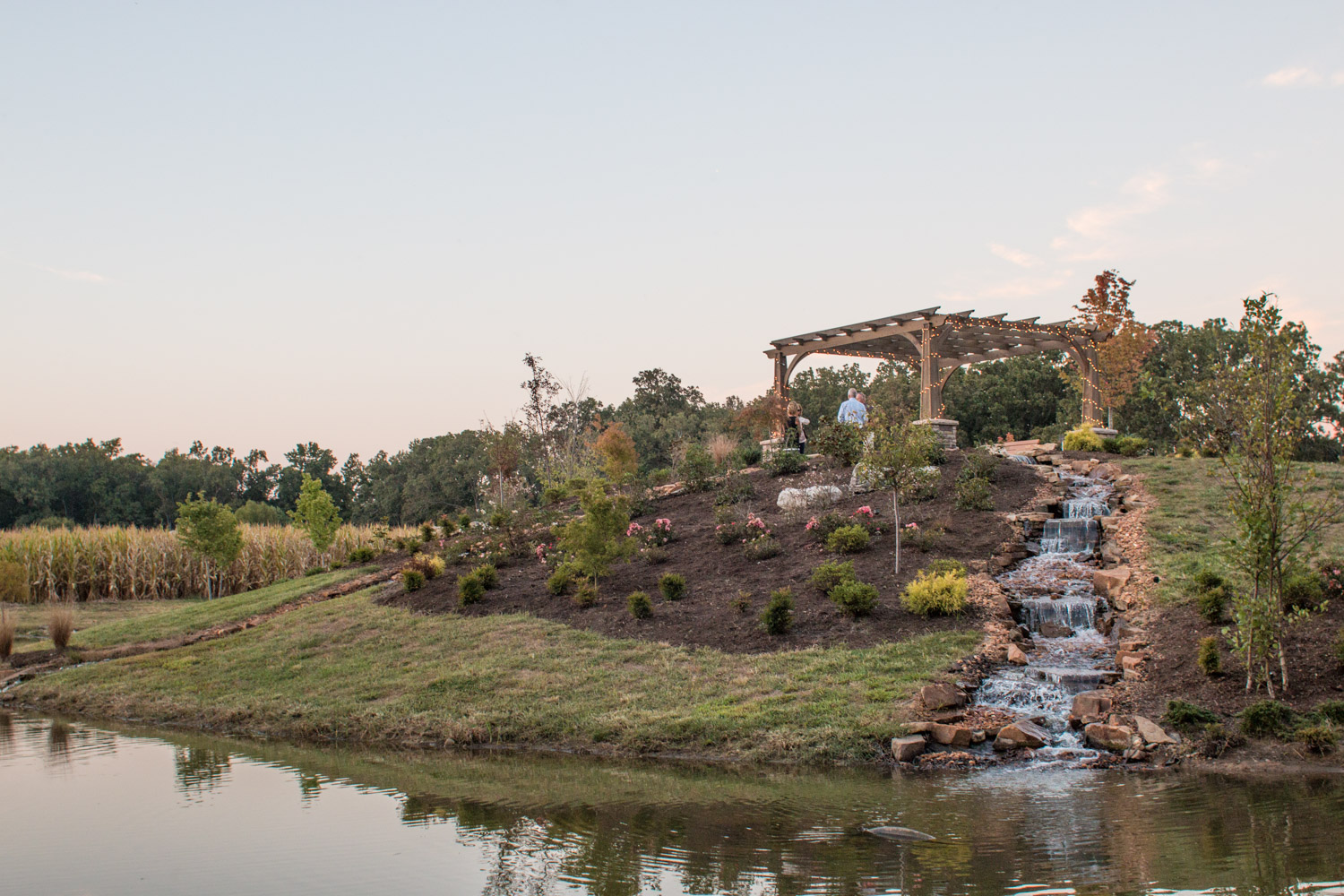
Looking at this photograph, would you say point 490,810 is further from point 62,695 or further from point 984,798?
point 62,695

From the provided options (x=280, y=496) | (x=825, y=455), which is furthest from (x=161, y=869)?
(x=280, y=496)

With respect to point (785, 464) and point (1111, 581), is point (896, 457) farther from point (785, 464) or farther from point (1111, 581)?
point (785, 464)

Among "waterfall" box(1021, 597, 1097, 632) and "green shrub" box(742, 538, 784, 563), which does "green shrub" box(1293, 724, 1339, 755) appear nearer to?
"waterfall" box(1021, 597, 1097, 632)

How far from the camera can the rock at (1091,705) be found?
27.6ft

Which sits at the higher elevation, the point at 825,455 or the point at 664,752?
the point at 825,455

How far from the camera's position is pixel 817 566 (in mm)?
12719

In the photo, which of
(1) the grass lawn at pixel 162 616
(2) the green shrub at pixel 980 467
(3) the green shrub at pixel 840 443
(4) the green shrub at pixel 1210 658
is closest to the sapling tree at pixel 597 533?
(3) the green shrub at pixel 840 443

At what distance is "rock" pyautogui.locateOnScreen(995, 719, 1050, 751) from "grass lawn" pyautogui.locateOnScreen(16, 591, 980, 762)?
931 mm

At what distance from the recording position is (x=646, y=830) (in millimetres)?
6008

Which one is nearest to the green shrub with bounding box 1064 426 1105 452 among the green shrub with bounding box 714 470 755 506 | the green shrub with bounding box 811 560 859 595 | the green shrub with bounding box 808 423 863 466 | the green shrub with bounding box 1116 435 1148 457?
the green shrub with bounding box 1116 435 1148 457

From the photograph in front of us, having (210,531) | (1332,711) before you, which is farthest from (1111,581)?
(210,531)

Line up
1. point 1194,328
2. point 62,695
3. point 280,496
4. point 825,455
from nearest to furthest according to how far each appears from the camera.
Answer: point 62,695
point 825,455
point 1194,328
point 280,496

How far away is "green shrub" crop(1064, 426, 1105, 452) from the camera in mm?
19062

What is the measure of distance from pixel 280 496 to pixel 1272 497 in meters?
64.2
